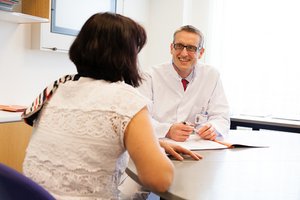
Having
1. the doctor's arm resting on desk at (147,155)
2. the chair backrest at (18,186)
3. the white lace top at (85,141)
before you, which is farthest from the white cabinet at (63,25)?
the chair backrest at (18,186)

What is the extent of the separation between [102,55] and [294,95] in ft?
9.41

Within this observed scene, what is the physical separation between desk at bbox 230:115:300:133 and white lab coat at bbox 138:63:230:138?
3.69ft

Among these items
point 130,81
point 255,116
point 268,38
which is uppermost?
point 268,38

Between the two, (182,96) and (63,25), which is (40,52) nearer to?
(63,25)

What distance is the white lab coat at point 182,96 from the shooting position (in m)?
2.11

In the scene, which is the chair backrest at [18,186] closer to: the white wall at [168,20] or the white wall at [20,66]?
the white wall at [20,66]

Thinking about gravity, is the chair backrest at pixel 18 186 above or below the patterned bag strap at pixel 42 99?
below

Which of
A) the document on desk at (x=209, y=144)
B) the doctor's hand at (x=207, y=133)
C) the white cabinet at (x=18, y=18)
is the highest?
the white cabinet at (x=18, y=18)

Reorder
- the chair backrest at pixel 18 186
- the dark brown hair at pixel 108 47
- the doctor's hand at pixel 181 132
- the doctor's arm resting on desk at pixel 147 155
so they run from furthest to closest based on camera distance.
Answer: the doctor's hand at pixel 181 132 < the dark brown hair at pixel 108 47 < the doctor's arm resting on desk at pixel 147 155 < the chair backrest at pixel 18 186

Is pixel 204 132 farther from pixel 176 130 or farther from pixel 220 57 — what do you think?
pixel 220 57

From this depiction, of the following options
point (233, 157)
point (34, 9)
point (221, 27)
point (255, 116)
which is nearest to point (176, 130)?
point (233, 157)

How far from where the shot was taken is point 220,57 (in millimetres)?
3752

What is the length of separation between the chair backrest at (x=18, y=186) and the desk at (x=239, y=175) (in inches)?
13.8

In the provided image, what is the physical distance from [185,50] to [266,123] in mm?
1429
